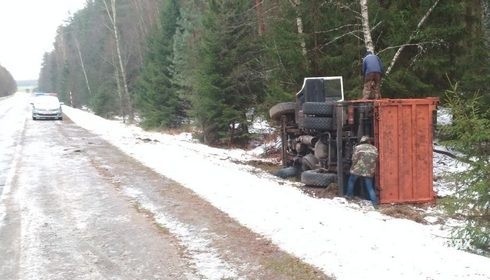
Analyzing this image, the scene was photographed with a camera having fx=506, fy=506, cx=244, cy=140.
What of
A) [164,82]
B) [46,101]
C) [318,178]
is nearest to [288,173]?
[318,178]

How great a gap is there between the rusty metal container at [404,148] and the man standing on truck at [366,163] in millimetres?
179

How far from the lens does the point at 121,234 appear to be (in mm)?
6355

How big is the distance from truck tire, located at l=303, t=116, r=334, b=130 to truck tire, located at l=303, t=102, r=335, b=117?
0.32ft

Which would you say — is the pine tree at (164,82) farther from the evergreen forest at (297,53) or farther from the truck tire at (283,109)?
the truck tire at (283,109)

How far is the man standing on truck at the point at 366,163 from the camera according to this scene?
348 inches

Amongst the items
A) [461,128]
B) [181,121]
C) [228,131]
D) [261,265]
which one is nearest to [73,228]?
[261,265]

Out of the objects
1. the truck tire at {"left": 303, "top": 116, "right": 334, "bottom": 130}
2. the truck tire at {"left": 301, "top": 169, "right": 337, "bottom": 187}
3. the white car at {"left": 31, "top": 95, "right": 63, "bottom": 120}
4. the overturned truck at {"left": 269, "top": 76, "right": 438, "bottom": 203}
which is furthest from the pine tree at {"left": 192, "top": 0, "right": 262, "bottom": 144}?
the white car at {"left": 31, "top": 95, "right": 63, "bottom": 120}

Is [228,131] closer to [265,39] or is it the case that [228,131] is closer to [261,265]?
[265,39]

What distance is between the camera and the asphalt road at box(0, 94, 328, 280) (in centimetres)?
509

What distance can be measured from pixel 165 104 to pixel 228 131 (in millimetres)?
9576

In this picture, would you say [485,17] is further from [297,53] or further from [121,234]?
[121,234]

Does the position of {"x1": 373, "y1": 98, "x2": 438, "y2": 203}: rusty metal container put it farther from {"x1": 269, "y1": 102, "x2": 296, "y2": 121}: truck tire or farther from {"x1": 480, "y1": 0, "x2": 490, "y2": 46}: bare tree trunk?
{"x1": 480, "y1": 0, "x2": 490, "y2": 46}: bare tree trunk

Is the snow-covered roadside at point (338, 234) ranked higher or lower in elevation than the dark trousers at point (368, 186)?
higher

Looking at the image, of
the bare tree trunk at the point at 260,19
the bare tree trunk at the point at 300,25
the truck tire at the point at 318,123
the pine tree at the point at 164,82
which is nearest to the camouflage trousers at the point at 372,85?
the truck tire at the point at 318,123
